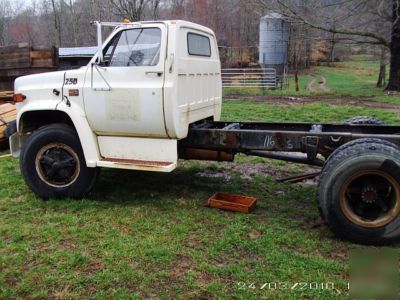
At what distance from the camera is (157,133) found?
5215 mm

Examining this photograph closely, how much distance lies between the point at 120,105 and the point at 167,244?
5.80 feet

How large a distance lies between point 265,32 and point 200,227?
96.2ft

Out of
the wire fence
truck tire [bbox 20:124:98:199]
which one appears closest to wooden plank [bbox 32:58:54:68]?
truck tire [bbox 20:124:98:199]

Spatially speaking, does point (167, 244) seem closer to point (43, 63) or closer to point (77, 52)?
point (43, 63)

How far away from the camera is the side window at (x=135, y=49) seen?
16.8 feet

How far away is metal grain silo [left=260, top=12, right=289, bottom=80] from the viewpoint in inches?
1250

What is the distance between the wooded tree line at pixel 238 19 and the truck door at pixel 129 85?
1510 cm

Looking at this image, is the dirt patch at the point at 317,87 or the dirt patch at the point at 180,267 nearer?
the dirt patch at the point at 180,267

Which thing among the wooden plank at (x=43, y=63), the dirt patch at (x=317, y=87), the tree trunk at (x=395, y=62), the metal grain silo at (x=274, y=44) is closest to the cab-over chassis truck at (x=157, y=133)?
the wooden plank at (x=43, y=63)

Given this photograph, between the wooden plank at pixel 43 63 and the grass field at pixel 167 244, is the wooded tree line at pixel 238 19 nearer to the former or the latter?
the wooden plank at pixel 43 63

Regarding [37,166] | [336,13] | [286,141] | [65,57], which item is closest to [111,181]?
[37,166]

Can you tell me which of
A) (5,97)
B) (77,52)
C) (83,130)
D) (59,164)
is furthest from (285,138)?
(77,52)

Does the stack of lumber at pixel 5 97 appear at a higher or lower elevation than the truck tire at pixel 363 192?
higher

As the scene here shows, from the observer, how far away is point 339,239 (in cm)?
446
